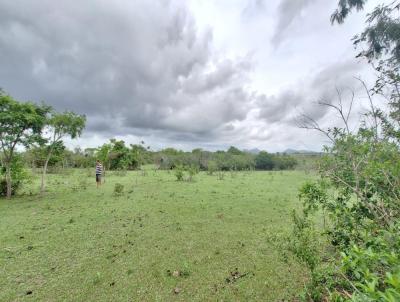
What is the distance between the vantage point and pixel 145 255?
13.1 feet

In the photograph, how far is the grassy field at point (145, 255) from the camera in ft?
9.61

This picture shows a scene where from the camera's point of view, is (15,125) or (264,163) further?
(264,163)

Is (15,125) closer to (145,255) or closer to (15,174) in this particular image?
(15,174)

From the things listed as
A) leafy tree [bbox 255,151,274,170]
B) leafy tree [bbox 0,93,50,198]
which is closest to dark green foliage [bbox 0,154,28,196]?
leafy tree [bbox 0,93,50,198]

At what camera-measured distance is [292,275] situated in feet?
10.8

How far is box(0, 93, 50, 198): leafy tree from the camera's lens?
337 inches

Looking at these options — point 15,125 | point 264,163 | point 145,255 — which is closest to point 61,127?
point 15,125

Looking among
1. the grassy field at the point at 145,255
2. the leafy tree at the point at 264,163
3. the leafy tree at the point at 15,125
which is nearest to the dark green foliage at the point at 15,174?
the leafy tree at the point at 15,125

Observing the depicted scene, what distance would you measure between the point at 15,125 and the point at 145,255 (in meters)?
8.87

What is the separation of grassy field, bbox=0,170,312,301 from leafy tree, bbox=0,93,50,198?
3.35m

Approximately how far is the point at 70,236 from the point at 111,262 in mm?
1826

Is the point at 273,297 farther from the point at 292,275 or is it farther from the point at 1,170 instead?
the point at 1,170

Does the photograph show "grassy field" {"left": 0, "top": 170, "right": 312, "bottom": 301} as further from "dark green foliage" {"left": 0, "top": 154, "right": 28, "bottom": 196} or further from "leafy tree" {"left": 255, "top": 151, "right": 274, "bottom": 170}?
"leafy tree" {"left": 255, "top": 151, "right": 274, "bottom": 170}

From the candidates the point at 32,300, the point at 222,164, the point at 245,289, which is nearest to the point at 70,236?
the point at 32,300
